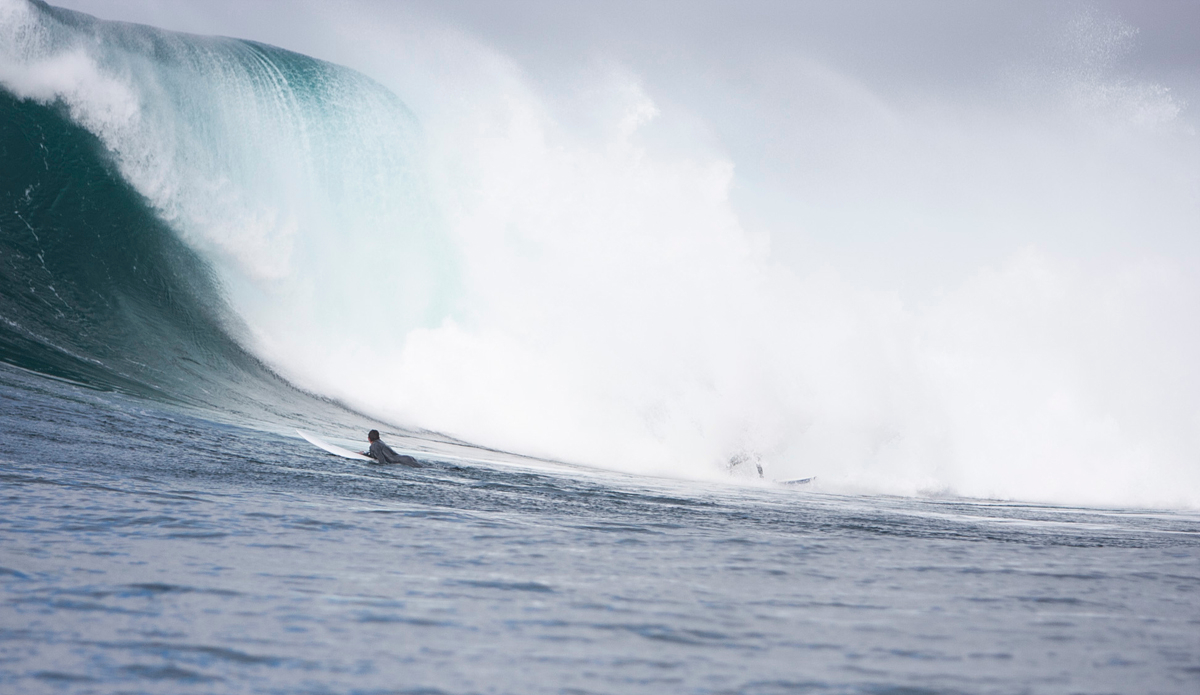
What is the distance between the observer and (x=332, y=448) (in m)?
10.6

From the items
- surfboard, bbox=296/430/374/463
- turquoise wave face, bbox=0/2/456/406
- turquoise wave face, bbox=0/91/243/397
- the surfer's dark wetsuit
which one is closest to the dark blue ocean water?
the surfer's dark wetsuit

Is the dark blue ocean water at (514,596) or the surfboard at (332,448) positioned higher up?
Result: the surfboard at (332,448)

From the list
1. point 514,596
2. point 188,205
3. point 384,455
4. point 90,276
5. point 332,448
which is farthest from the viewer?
point 188,205

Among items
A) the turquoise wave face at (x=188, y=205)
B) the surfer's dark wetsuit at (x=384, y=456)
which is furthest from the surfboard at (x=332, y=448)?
the turquoise wave face at (x=188, y=205)

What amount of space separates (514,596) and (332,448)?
783 centimetres

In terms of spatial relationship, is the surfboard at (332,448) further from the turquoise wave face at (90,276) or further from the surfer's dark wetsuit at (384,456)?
the turquoise wave face at (90,276)

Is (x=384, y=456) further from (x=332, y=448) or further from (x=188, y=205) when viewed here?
(x=188, y=205)

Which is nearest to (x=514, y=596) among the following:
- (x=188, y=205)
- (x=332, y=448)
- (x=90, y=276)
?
(x=332, y=448)

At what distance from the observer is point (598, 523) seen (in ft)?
19.9

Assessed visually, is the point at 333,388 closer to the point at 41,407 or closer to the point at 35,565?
the point at 41,407

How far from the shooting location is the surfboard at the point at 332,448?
9.97 metres

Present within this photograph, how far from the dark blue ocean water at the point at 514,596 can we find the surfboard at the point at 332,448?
113 inches

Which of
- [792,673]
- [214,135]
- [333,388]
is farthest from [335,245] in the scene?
[792,673]

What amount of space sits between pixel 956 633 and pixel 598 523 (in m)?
3.20
